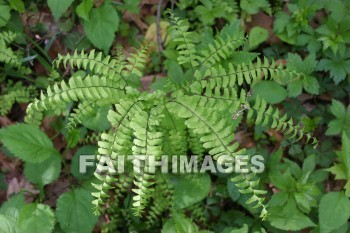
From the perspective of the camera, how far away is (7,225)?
2670mm

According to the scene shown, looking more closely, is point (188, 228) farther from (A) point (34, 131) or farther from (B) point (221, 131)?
(A) point (34, 131)

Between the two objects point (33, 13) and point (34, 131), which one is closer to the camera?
point (34, 131)

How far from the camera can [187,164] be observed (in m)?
2.91

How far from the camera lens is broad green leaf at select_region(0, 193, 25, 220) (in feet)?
9.23

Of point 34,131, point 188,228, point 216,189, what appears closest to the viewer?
point 188,228

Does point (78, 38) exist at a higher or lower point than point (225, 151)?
higher

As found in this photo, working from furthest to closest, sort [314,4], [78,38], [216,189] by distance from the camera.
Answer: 1. [78,38]
2. [314,4]
3. [216,189]

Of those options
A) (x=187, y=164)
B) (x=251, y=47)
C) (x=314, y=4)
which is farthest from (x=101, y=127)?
(x=314, y=4)

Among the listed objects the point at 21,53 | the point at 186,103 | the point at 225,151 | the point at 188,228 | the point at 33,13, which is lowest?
the point at 188,228

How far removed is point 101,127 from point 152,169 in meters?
Result: 0.90

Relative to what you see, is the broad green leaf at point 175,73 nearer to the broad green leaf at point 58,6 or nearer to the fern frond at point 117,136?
the fern frond at point 117,136

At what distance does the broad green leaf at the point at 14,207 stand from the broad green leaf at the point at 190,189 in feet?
3.56

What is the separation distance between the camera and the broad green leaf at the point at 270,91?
3018 millimetres

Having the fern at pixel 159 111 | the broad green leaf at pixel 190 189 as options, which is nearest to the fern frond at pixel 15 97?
the fern at pixel 159 111
